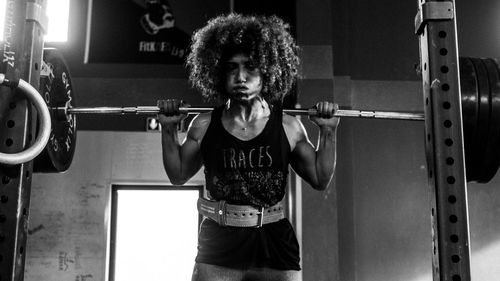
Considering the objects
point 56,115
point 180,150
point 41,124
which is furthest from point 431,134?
point 56,115

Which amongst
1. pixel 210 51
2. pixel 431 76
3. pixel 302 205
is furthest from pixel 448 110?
pixel 302 205

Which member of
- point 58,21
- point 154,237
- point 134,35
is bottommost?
point 154,237

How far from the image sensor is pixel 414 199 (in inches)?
173

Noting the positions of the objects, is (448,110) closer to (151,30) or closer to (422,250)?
(422,250)

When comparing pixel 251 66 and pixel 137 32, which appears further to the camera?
pixel 137 32

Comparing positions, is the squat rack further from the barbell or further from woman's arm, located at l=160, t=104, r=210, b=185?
woman's arm, located at l=160, t=104, r=210, b=185

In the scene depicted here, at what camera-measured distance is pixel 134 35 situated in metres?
4.52

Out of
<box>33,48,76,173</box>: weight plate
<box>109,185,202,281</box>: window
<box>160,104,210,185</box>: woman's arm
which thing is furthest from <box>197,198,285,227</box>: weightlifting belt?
<box>109,185,202,281</box>: window

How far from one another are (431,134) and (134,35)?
11.5ft

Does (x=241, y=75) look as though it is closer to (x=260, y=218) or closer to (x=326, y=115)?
(x=326, y=115)

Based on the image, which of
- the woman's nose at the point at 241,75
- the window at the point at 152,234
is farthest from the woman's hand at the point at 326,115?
the window at the point at 152,234

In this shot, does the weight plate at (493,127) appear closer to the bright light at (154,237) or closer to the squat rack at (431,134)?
the squat rack at (431,134)

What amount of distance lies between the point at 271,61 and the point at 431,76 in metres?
0.70

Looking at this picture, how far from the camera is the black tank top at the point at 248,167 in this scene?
168cm
